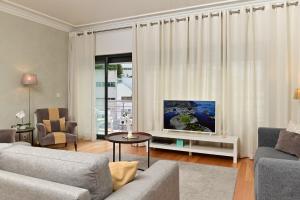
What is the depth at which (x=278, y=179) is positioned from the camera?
71.8 inches

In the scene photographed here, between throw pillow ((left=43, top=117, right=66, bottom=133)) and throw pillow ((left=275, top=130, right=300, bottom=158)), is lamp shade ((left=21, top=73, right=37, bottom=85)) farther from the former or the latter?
throw pillow ((left=275, top=130, right=300, bottom=158))

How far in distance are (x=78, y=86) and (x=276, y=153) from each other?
4.79 meters

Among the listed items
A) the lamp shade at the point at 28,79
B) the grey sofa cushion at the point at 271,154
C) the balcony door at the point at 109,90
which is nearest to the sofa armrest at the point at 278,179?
the grey sofa cushion at the point at 271,154

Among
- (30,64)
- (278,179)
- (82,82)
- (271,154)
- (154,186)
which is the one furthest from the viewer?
(82,82)

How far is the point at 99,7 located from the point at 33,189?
4.15 meters

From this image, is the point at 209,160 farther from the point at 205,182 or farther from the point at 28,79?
the point at 28,79

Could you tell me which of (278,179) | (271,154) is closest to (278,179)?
(278,179)

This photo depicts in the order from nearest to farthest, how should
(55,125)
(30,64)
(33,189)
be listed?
(33,189), (55,125), (30,64)

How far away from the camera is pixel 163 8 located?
4.70 m

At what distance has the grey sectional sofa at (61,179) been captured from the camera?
4.03 ft

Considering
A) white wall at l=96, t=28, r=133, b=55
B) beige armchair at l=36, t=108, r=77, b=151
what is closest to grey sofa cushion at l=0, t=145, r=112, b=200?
beige armchair at l=36, t=108, r=77, b=151

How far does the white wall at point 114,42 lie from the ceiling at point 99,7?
483mm

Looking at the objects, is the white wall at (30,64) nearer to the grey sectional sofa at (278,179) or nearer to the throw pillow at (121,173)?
the throw pillow at (121,173)

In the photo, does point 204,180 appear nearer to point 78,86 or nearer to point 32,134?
point 32,134
